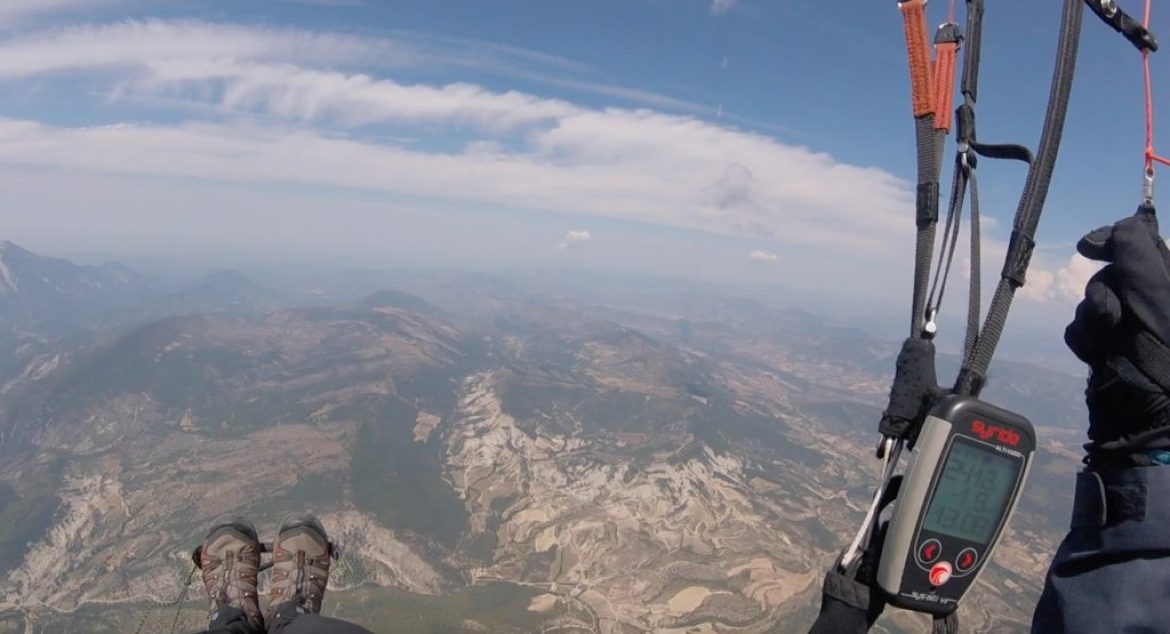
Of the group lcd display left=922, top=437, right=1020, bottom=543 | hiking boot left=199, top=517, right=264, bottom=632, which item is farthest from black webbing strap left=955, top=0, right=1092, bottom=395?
hiking boot left=199, top=517, right=264, bottom=632

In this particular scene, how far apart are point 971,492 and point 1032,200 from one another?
108 cm

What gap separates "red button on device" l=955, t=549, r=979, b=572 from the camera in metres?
2.24

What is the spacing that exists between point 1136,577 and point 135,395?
729ft

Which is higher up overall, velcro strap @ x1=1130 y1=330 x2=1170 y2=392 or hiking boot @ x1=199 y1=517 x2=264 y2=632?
velcro strap @ x1=1130 y1=330 x2=1170 y2=392

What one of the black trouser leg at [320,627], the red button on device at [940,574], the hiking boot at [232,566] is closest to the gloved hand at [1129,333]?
the red button on device at [940,574]

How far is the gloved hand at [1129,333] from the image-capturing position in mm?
1996

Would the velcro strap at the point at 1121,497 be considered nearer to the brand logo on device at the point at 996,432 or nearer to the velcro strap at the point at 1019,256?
the brand logo on device at the point at 996,432

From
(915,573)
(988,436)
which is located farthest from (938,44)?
(915,573)

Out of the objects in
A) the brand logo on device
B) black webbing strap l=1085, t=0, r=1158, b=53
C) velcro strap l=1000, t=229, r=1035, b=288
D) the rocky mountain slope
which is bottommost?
the rocky mountain slope

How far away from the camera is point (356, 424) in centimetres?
15875

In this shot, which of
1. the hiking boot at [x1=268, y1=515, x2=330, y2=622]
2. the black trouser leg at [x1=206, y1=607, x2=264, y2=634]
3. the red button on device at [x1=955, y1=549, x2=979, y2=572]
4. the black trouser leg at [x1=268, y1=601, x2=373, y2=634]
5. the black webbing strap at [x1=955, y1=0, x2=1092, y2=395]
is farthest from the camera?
the hiking boot at [x1=268, y1=515, x2=330, y2=622]

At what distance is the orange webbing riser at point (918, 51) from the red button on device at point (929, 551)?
1517 mm

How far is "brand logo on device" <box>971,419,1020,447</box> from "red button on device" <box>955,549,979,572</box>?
1.44ft

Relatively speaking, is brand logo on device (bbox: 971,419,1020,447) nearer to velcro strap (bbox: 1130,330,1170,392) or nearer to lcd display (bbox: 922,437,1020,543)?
lcd display (bbox: 922,437,1020,543)
